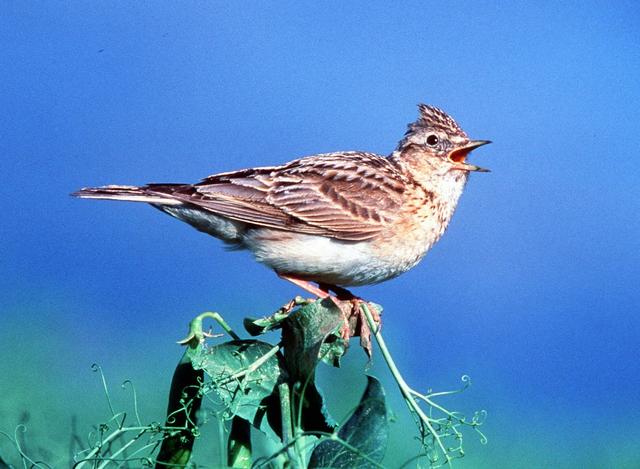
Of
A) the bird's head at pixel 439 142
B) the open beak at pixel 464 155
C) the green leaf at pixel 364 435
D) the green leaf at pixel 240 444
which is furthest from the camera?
the bird's head at pixel 439 142

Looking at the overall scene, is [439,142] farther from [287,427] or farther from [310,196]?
[287,427]

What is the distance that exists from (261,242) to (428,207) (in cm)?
89

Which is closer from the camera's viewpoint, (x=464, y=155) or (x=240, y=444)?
(x=240, y=444)

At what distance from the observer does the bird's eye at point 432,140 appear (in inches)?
171

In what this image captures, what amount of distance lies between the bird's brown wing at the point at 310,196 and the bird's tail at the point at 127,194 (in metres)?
0.03

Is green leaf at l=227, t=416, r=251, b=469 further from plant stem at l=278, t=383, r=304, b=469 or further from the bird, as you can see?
the bird

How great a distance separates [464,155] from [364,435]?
2.87 metres

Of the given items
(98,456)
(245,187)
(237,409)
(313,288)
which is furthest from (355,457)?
(245,187)

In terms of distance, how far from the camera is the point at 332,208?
4.01 m

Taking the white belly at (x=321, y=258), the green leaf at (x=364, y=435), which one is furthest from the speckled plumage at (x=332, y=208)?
the green leaf at (x=364, y=435)

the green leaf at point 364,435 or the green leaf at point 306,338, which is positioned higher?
the green leaf at point 306,338

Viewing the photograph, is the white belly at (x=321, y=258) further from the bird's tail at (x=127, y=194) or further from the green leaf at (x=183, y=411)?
the green leaf at (x=183, y=411)

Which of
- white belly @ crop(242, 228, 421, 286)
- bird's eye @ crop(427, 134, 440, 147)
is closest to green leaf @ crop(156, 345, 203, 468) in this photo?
white belly @ crop(242, 228, 421, 286)

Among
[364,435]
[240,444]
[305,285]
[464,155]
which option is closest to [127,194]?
[305,285]
